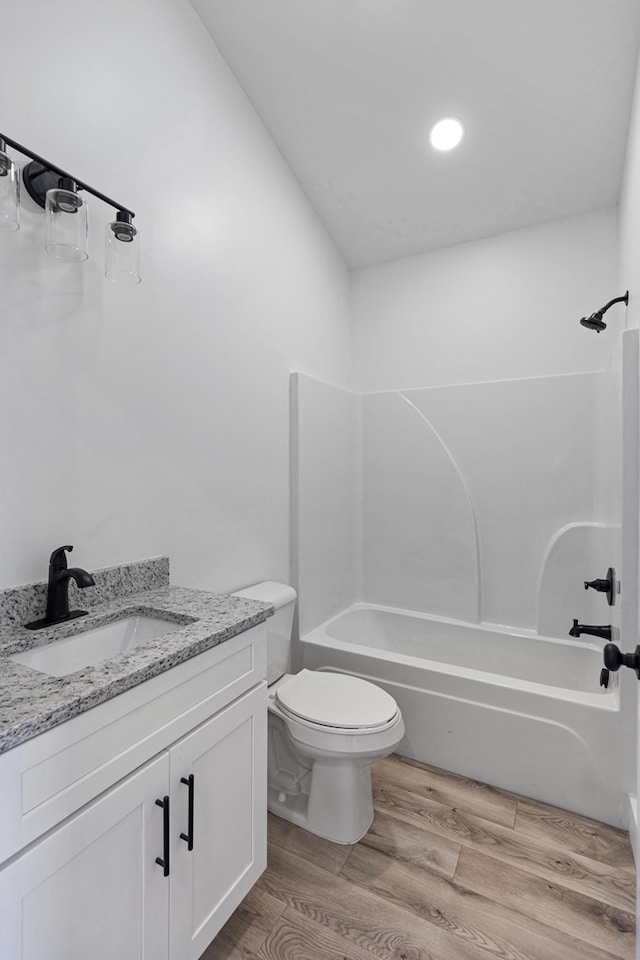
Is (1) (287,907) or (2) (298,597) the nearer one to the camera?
(1) (287,907)

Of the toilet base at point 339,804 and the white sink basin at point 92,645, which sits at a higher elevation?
the white sink basin at point 92,645

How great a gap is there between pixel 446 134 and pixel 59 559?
2.40 meters

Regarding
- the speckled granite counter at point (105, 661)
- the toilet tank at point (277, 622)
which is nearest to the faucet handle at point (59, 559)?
the speckled granite counter at point (105, 661)

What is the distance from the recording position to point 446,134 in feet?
6.82

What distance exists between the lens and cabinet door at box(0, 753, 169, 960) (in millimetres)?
727

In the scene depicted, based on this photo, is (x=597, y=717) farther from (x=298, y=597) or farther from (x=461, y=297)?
(x=461, y=297)

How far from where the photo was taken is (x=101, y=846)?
86 centimetres

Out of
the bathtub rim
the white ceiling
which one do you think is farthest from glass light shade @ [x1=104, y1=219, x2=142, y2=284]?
the bathtub rim

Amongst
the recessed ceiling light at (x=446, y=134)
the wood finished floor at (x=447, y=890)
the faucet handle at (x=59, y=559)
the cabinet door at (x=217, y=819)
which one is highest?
the recessed ceiling light at (x=446, y=134)

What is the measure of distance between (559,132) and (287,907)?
124 inches

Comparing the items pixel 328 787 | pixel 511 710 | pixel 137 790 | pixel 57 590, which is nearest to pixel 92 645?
pixel 57 590

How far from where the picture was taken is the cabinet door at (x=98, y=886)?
2.39 feet

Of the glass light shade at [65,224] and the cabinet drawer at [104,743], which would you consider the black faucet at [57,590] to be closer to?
the cabinet drawer at [104,743]

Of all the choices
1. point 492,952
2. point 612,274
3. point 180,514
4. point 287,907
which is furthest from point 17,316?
point 612,274
